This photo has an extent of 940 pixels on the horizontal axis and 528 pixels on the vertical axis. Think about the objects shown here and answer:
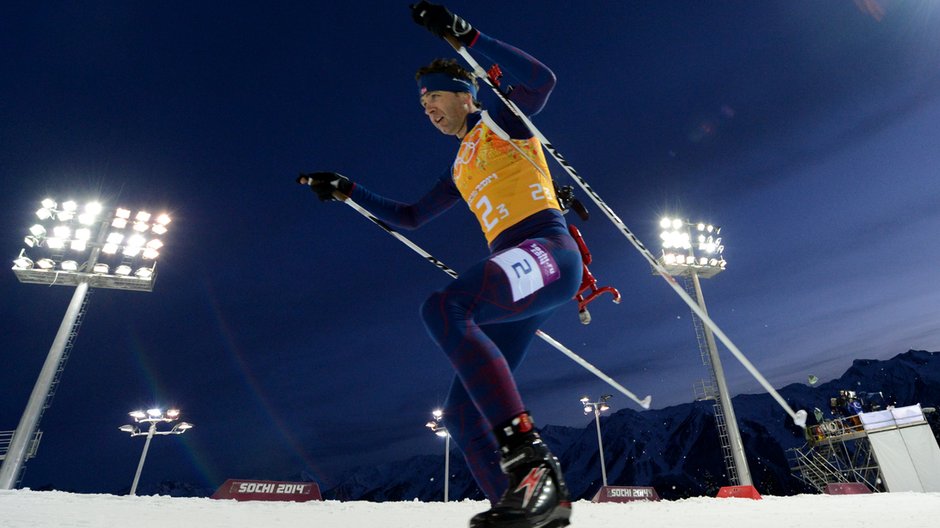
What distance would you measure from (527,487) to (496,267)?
2.95ft

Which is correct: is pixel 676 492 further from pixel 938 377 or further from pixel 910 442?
pixel 910 442

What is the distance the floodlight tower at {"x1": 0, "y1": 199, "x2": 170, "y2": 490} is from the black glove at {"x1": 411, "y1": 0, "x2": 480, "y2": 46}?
19.7 metres

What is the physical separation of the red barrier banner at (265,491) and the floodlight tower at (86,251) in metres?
10.5

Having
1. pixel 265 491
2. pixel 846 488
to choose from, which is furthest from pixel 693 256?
pixel 265 491

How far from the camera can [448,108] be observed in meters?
2.99

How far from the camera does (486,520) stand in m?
1.41

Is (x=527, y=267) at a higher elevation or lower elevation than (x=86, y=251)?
lower

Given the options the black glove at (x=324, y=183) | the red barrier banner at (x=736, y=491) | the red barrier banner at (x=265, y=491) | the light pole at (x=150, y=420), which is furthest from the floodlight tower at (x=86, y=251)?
the red barrier banner at (x=736, y=491)

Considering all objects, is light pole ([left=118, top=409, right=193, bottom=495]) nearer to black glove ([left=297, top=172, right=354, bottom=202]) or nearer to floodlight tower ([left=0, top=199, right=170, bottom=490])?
floodlight tower ([left=0, top=199, right=170, bottom=490])

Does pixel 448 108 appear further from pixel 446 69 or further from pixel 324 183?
pixel 324 183

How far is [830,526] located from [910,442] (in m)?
25.8

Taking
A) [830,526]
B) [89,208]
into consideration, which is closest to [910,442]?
[830,526]

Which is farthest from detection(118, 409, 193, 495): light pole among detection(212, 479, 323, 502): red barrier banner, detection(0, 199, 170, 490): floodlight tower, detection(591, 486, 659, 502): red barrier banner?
detection(591, 486, 659, 502): red barrier banner

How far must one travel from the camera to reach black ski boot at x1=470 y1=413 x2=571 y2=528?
4.58 feet
